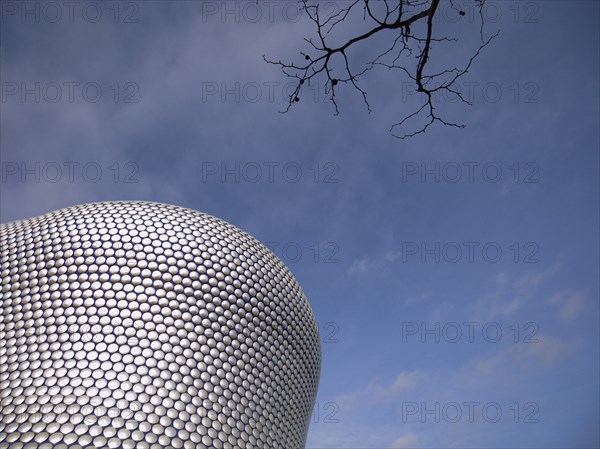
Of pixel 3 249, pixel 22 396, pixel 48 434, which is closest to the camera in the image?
pixel 48 434

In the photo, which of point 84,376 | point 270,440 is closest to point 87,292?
point 84,376

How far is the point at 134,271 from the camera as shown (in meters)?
16.2

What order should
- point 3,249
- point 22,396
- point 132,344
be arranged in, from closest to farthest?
1. point 22,396
2. point 132,344
3. point 3,249

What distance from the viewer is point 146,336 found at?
15.1 m

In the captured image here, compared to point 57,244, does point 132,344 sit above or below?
below

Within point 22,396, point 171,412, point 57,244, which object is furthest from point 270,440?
point 57,244

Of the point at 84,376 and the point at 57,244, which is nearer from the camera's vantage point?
the point at 84,376

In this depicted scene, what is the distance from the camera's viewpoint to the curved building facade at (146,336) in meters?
13.2

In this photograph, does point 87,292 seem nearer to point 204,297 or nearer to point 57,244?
point 57,244

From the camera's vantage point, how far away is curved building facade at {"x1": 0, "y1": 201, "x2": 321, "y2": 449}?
43.2 feet

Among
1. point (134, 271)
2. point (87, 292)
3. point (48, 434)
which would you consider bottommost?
point (48, 434)

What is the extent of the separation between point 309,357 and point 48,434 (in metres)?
9.83

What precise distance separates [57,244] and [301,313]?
8907 mm

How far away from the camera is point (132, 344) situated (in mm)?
14727
